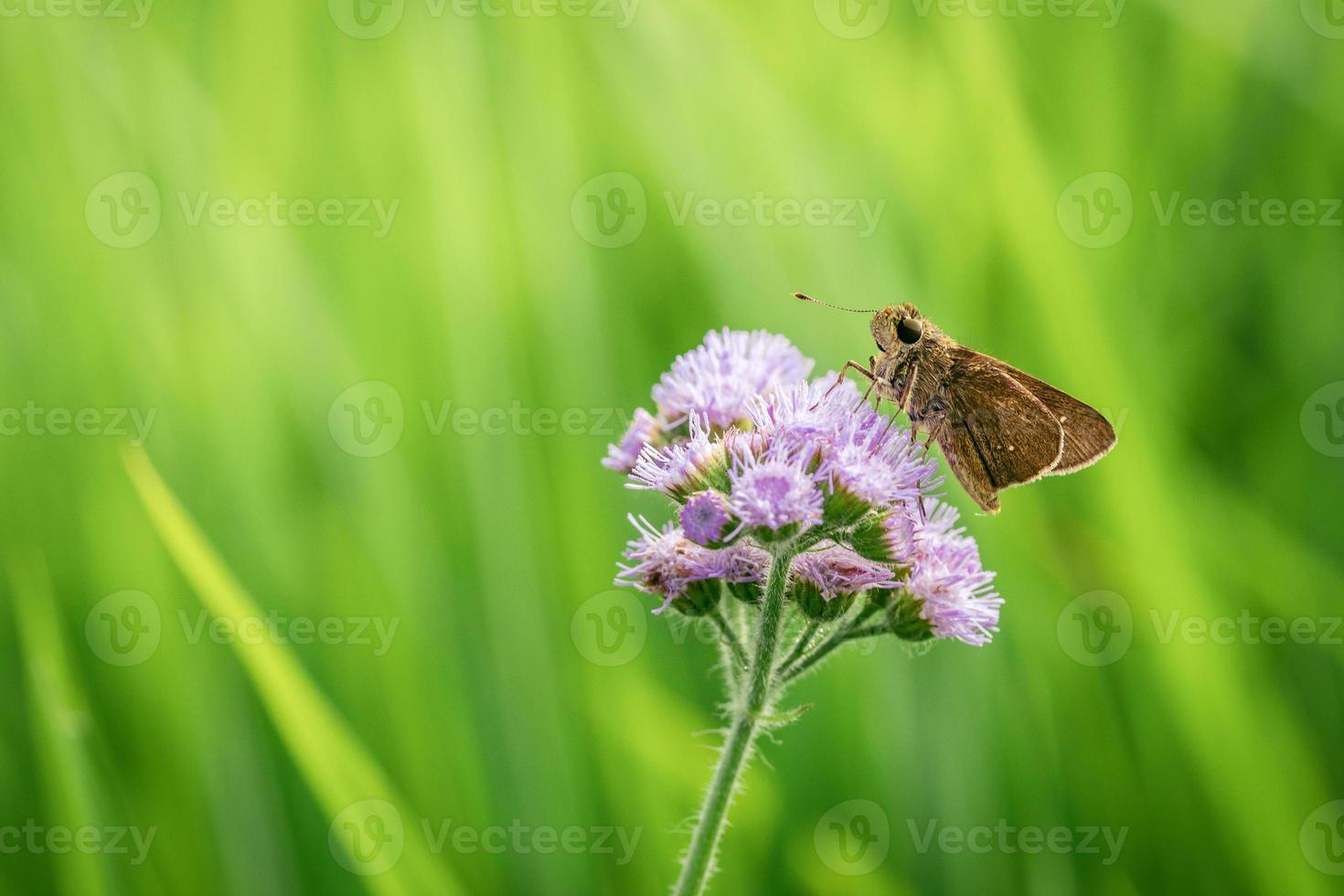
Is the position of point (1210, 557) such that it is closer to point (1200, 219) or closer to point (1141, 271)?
point (1141, 271)

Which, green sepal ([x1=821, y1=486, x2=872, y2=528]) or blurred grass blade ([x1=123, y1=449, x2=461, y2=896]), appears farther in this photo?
blurred grass blade ([x1=123, y1=449, x2=461, y2=896])

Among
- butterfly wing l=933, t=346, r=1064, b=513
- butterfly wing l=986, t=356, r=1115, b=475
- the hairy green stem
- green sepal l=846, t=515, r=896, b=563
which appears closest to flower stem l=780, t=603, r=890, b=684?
the hairy green stem

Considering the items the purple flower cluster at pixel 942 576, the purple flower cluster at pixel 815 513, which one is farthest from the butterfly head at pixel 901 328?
the purple flower cluster at pixel 942 576

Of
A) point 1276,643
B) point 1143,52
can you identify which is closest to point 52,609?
point 1276,643

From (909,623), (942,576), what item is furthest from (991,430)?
(909,623)

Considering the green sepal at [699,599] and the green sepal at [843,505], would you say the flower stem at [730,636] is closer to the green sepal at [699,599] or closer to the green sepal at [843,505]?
the green sepal at [699,599]

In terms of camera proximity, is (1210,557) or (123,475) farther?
(123,475)

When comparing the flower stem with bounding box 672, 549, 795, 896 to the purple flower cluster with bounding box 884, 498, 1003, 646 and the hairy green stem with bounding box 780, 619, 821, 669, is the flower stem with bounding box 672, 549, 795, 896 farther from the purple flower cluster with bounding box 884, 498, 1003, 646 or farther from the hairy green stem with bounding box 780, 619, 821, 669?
the purple flower cluster with bounding box 884, 498, 1003, 646
